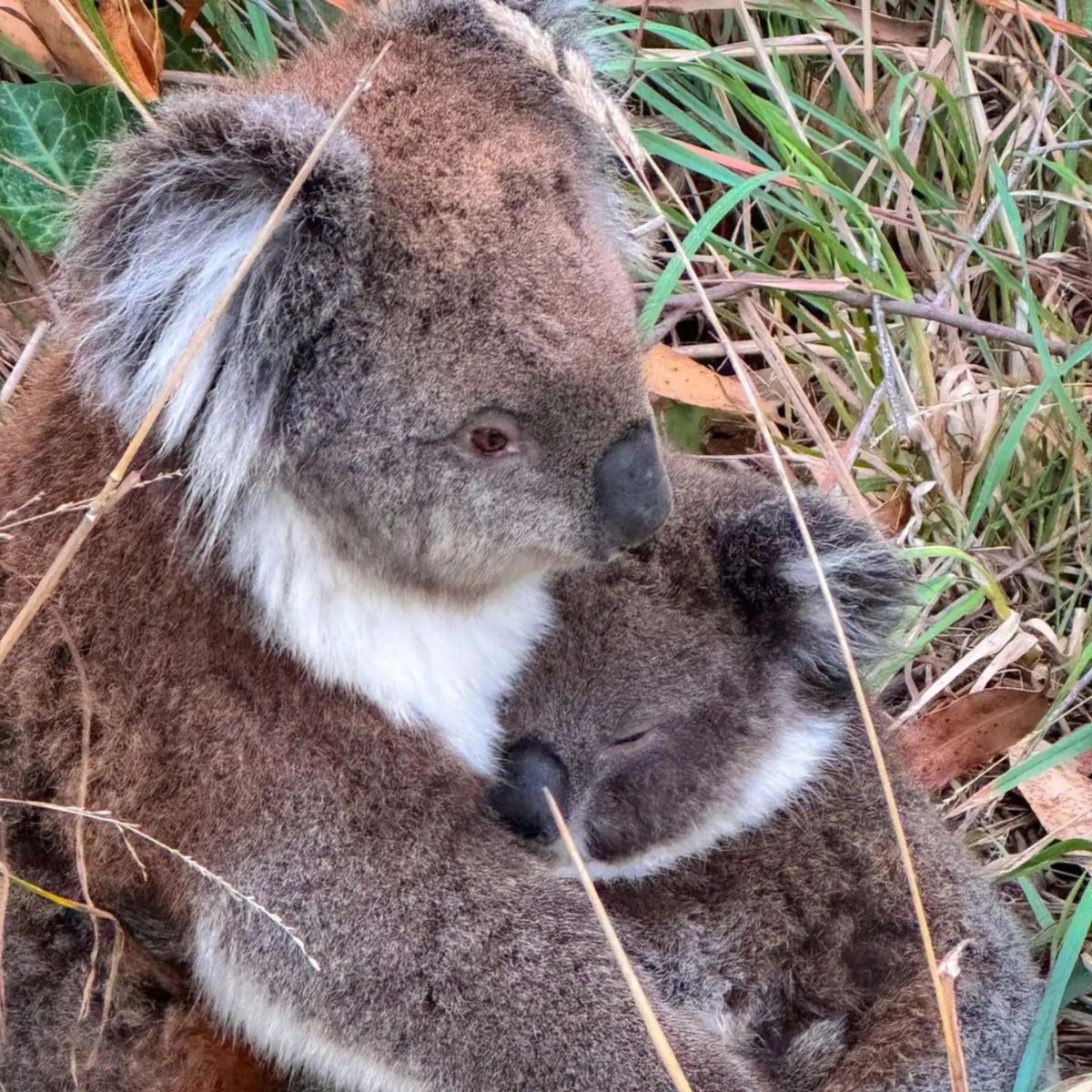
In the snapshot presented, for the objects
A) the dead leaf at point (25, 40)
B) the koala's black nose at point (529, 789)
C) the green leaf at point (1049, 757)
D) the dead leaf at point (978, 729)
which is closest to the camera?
the koala's black nose at point (529, 789)

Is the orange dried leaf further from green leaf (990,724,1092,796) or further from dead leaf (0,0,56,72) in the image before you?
green leaf (990,724,1092,796)

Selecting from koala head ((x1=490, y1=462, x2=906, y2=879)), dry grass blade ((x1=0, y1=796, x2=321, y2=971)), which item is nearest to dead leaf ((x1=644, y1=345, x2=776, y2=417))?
koala head ((x1=490, y1=462, x2=906, y2=879))

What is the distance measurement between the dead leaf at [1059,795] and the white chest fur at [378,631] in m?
1.28

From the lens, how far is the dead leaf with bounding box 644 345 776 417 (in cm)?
362

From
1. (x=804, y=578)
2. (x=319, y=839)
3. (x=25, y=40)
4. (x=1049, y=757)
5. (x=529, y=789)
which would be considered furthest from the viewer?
(x=25, y=40)

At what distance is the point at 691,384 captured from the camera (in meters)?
3.65

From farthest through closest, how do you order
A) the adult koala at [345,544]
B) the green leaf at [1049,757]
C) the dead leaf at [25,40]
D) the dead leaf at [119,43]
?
1. the dead leaf at [25,40]
2. the dead leaf at [119,43]
3. the green leaf at [1049,757]
4. the adult koala at [345,544]

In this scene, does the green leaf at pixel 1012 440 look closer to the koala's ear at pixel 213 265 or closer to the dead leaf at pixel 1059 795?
the dead leaf at pixel 1059 795

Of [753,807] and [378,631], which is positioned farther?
[753,807]

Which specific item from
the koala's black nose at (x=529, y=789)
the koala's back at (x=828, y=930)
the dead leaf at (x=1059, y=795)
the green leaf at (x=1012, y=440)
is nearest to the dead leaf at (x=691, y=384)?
the green leaf at (x=1012, y=440)

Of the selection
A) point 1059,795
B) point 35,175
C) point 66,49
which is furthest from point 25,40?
point 1059,795

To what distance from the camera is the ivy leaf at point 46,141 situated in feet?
11.1

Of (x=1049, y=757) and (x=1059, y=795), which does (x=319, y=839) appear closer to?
(x=1049, y=757)

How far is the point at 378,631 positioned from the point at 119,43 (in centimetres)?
184
